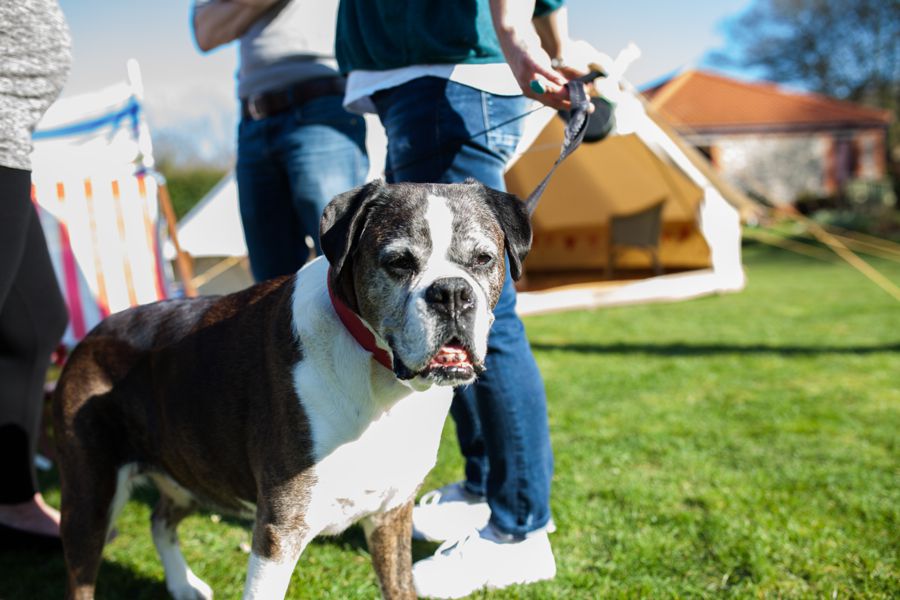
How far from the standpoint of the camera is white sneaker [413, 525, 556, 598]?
2533 millimetres

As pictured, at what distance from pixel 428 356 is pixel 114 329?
1.21m

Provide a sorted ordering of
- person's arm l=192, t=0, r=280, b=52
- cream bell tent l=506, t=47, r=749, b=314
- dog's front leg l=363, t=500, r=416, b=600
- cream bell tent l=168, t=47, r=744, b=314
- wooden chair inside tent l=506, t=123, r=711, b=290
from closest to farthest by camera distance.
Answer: dog's front leg l=363, t=500, r=416, b=600
person's arm l=192, t=0, r=280, b=52
cream bell tent l=168, t=47, r=744, b=314
cream bell tent l=506, t=47, r=749, b=314
wooden chair inside tent l=506, t=123, r=711, b=290

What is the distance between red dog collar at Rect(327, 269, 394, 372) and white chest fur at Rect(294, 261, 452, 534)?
2cm

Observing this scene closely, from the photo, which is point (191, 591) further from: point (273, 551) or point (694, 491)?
point (694, 491)

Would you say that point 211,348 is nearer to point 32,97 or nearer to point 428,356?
point 428,356

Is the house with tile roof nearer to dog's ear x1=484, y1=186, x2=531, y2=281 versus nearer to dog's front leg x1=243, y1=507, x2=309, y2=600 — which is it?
dog's ear x1=484, y1=186, x2=531, y2=281

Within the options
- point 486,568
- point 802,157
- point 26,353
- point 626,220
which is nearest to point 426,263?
point 486,568

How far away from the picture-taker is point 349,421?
6.22 ft

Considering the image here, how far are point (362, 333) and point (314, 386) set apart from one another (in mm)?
184

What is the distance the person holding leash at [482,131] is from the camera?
90.4 inches

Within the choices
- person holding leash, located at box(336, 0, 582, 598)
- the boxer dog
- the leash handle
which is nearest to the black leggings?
the boxer dog

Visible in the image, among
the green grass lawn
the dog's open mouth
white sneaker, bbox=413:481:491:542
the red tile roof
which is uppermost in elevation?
the dog's open mouth

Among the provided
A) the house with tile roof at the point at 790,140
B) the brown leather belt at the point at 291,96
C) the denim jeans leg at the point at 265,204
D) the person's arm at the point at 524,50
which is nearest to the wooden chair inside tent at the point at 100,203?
the denim jeans leg at the point at 265,204

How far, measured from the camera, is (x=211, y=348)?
7.16 feet
